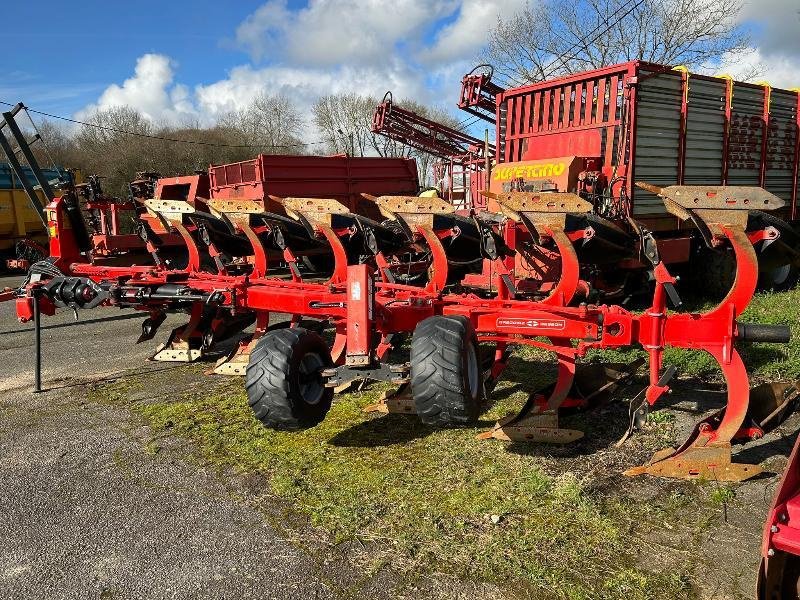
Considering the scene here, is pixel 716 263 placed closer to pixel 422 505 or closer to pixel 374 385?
pixel 374 385

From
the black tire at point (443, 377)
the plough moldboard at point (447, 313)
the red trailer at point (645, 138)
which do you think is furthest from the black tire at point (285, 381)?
the red trailer at point (645, 138)

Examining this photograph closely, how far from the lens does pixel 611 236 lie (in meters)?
4.89

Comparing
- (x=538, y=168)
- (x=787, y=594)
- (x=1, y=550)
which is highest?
(x=538, y=168)

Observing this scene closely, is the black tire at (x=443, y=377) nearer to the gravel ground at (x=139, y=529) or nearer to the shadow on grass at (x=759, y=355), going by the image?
the gravel ground at (x=139, y=529)

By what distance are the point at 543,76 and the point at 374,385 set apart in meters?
19.0

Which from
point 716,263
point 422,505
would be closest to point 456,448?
point 422,505

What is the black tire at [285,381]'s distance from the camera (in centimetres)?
340

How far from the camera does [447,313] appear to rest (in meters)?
4.21

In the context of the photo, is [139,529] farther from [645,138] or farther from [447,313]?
[645,138]

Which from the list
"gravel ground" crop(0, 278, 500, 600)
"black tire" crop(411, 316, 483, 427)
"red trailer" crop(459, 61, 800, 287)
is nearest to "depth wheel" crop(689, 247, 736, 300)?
"red trailer" crop(459, 61, 800, 287)

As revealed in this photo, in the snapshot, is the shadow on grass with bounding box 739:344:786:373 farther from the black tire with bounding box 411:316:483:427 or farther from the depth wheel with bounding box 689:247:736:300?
the black tire with bounding box 411:316:483:427

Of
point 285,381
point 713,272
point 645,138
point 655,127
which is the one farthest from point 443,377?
point 713,272

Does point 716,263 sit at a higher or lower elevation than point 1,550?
higher

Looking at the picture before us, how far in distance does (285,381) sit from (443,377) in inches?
32.3
